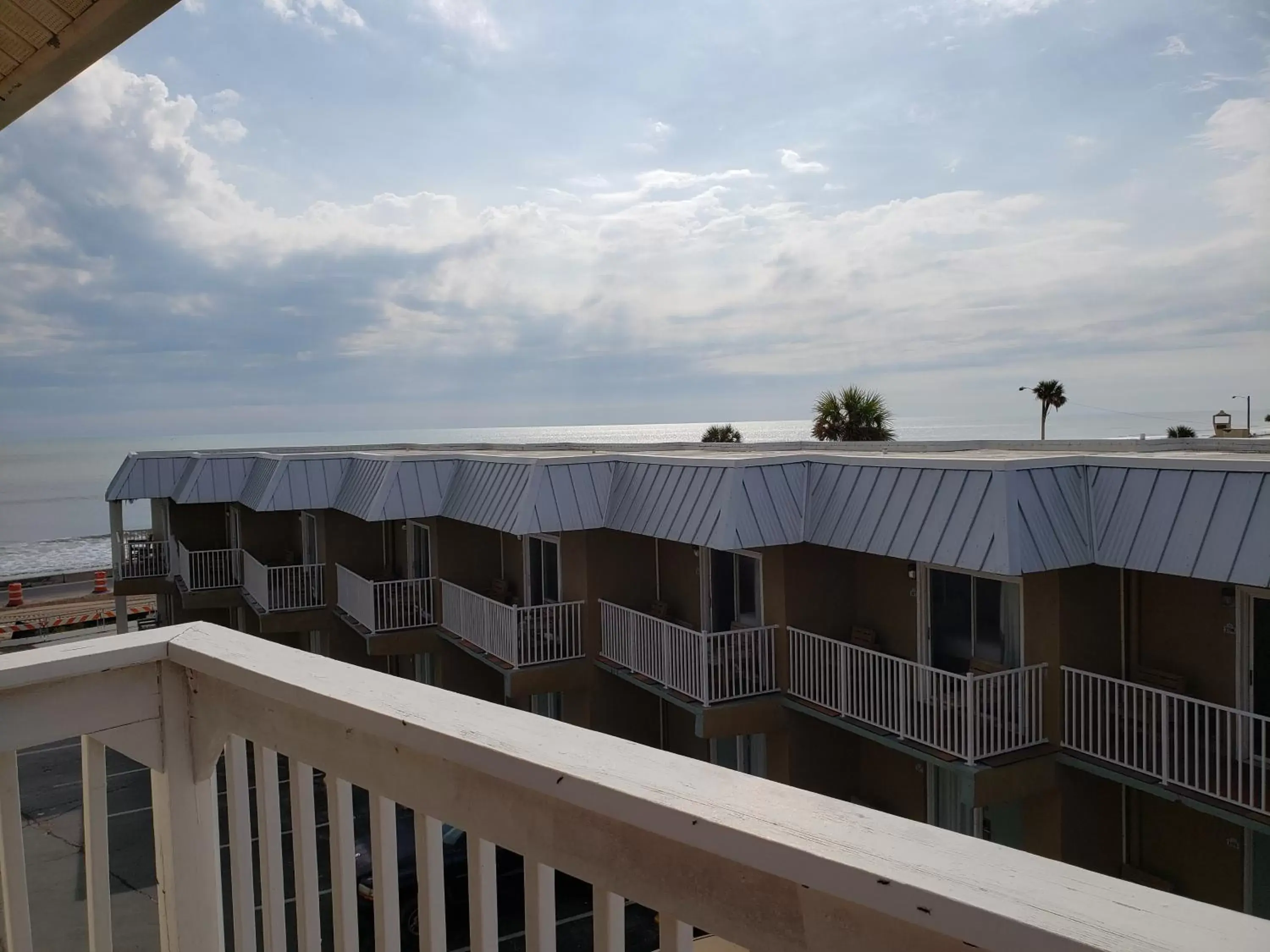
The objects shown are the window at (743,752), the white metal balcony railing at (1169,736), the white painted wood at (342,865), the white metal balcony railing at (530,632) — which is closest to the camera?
the white painted wood at (342,865)

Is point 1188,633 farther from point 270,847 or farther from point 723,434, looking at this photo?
point 723,434

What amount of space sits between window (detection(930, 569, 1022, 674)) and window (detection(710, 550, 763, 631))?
9.51ft

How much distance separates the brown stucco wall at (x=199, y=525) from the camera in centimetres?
2769

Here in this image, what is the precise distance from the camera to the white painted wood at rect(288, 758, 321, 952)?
1838mm

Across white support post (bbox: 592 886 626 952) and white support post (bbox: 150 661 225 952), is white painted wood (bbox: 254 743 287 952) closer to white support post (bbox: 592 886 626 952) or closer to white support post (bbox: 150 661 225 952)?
white support post (bbox: 150 661 225 952)

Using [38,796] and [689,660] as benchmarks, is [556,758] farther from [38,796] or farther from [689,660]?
[38,796]

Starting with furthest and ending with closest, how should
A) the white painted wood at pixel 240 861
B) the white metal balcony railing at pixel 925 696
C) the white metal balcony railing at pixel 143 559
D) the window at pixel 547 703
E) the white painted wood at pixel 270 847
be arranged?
the white metal balcony railing at pixel 143 559, the window at pixel 547 703, the white metal balcony railing at pixel 925 696, the white painted wood at pixel 240 861, the white painted wood at pixel 270 847

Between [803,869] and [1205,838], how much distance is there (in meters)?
12.7

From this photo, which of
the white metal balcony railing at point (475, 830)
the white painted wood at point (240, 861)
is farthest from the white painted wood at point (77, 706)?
the white painted wood at point (240, 861)

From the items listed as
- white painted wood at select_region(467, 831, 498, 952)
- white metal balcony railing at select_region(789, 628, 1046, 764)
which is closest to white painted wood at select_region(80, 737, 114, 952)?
white painted wood at select_region(467, 831, 498, 952)

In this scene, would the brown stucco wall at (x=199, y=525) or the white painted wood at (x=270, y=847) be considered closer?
the white painted wood at (x=270, y=847)

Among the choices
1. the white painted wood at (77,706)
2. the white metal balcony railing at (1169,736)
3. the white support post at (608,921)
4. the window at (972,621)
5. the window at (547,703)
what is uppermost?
the white painted wood at (77,706)

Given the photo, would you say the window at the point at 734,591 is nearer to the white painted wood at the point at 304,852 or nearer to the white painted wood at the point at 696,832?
the white painted wood at the point at 304,852

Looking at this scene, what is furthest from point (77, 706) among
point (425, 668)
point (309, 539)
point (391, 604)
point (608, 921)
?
point (309, 539)
